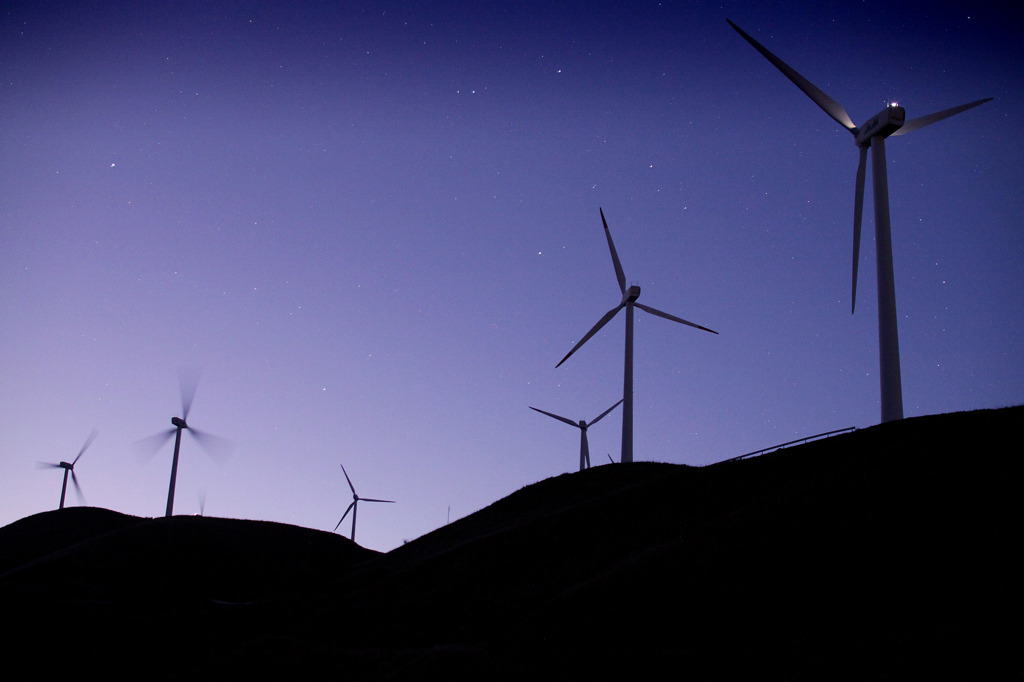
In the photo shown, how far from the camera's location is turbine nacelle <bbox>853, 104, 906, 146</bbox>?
41.2m

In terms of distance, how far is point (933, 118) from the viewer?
4253 cm

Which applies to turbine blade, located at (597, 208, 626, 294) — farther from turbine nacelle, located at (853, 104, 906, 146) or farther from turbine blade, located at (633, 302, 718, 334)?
turbine nacelle, located at (853, 104, 906, 146)

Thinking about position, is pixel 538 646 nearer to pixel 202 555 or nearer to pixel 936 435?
pixel 936 435

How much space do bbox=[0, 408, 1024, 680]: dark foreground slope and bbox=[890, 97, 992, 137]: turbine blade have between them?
55.3 ft

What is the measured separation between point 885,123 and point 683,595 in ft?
101

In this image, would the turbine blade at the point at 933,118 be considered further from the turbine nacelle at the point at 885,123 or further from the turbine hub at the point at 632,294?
the turbine hub at the point at 632,294

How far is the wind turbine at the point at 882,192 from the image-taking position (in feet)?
123

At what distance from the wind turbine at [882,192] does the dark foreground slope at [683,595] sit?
2808mm

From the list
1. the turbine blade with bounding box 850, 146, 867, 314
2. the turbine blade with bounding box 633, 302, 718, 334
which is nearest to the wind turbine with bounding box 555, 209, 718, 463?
the turbine blade with bounding box 633, 302, 718, 334

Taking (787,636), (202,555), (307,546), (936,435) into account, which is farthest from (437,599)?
(307,546)

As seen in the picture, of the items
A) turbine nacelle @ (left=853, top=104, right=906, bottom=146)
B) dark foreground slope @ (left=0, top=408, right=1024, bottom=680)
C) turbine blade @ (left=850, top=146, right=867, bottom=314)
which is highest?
turbine nacelle @ (left=853, top=104, right=906, bottom=146)

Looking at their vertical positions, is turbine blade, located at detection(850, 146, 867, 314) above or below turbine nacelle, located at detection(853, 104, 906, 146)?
below

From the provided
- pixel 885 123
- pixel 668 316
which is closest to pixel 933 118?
pixel 885 123

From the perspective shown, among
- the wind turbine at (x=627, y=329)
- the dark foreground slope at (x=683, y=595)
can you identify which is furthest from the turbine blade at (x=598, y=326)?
the dark foreground slope at (x=683, y=595)
